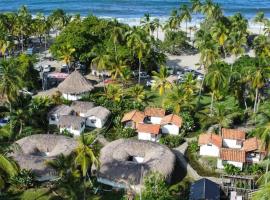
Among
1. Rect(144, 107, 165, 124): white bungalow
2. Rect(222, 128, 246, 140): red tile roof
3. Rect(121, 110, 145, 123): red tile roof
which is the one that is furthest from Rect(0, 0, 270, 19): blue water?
Rect(222, 128, 246, 140): red tile roof

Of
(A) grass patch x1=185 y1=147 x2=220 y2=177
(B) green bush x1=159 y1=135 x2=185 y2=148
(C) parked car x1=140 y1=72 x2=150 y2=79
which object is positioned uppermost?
(C) parked car x1=140 y1=72 x2=150 y2=79

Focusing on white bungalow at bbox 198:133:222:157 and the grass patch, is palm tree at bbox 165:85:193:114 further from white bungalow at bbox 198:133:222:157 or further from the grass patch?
white bungalow at bbox 198:133:222:157

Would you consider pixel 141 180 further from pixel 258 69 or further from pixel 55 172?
pixel 258 69

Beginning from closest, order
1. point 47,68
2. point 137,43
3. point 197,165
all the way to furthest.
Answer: point 197,165, point 137,43, point 47,68

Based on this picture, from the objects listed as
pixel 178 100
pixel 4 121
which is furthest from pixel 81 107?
pixel 178 100

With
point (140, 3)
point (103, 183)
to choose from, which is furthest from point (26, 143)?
point (140, 3)

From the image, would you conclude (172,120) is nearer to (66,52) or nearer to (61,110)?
(61,110)
